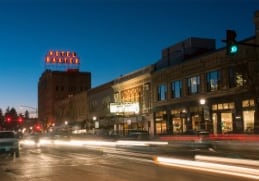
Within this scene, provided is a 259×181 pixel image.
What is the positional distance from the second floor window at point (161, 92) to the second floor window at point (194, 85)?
6.59 m

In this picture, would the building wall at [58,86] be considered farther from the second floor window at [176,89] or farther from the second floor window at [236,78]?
the second floor window at [236,78]

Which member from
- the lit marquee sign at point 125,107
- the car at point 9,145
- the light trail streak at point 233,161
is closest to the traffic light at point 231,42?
the light trail streak at point 233,161

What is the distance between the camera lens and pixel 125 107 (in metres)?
73.3

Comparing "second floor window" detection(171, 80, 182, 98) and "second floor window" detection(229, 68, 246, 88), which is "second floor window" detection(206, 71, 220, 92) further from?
"second floor window" detection(171, 80, 182, 98)

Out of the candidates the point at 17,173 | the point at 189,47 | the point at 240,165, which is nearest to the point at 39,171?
the point at 17,173

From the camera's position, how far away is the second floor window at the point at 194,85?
56000 millimetres

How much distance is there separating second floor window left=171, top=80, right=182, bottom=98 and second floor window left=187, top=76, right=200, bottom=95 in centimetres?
244

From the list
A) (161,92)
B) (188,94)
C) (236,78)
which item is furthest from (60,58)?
(236,78)

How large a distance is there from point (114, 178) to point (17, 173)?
5.10 meters

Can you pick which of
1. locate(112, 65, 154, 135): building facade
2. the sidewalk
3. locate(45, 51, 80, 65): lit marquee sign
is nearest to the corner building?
locate(112, 65, 154, 135): building facade

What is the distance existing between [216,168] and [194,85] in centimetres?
3949

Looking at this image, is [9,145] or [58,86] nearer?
[9,145]

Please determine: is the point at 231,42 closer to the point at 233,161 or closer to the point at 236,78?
the point at 233,161

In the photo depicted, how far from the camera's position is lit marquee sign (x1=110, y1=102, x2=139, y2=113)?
72.1 metres
